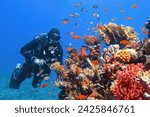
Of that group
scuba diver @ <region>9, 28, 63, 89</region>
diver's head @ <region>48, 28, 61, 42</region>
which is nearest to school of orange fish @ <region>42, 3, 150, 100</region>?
scuba diver @ <region>9, 28, 63, 89</region>

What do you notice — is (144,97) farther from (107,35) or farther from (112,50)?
(107,35)

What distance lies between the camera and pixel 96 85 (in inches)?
263

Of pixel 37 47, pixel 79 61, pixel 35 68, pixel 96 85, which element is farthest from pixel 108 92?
pixel 37 47

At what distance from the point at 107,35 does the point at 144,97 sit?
5.82m

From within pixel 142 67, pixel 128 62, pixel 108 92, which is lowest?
pixel 108 92

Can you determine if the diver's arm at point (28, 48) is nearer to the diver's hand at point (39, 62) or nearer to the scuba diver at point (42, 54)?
the scuba diver at point (42, 54)

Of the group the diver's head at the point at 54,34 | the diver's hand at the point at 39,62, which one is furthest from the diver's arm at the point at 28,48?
the diver's hand at the point at 39,62

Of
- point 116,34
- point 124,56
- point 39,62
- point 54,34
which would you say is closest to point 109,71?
point 124,56

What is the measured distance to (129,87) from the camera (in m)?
5.20

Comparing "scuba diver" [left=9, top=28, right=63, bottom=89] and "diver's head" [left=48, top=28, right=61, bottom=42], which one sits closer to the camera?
"scuba diver" [left=9, top=28, right=63, bottom=89]

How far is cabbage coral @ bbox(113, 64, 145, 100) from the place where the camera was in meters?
5.05

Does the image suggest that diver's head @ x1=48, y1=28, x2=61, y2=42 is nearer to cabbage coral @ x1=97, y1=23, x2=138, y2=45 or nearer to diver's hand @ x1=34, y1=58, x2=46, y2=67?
diver's hand @ x1=34, y1=58, x2=46, y2=67

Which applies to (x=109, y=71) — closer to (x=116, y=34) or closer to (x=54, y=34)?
(x=116, y=34)

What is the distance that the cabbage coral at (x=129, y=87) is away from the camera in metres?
5.05
